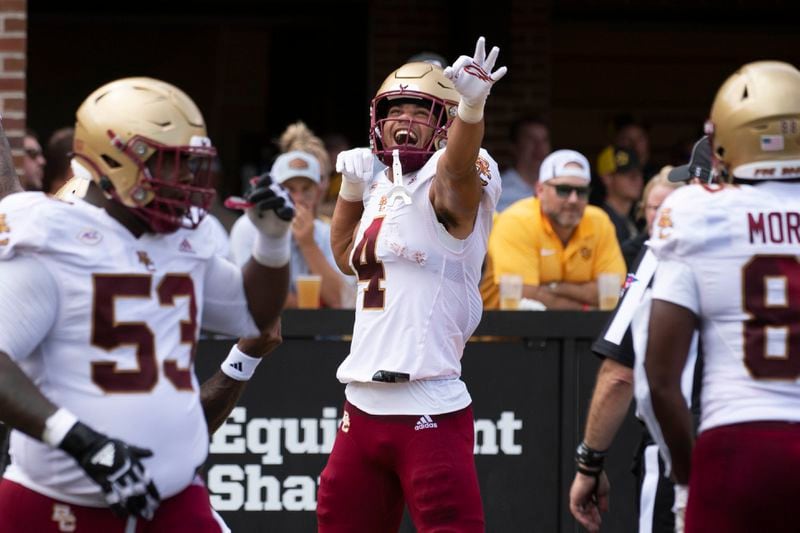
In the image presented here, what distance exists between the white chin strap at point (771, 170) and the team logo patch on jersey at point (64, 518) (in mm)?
1760

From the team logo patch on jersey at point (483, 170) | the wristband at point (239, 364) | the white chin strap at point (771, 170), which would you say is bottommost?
the wristband at point (239, 364)

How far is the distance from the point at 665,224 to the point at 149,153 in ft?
4.00

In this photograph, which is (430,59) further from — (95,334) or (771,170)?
(95,334)

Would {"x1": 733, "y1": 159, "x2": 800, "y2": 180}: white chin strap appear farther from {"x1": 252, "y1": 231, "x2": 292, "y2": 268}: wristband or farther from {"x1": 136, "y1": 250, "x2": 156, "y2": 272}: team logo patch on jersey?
{"x1": 136, "y1": 250, "x2": 156, "y2": 272}: team logo patch on jersey

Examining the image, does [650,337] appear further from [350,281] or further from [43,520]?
[350,281]

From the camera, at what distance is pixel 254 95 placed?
1148cm

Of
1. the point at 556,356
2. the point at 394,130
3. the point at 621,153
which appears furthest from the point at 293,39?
the point at 394,130

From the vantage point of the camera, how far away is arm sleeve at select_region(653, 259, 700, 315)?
138 inches

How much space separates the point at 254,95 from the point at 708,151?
7.21 meters

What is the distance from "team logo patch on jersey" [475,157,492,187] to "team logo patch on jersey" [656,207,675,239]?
1027 millimetres

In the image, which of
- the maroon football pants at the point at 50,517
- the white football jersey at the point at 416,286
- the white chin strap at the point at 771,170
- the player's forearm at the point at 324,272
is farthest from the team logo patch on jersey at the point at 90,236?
the player's forearm at the point at 324,272

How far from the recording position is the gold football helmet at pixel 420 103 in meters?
4.77

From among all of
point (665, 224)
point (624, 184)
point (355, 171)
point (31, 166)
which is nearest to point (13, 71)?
point (31, 166)

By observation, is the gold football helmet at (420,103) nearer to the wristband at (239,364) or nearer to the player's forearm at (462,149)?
the player's forearm at (462,149)
